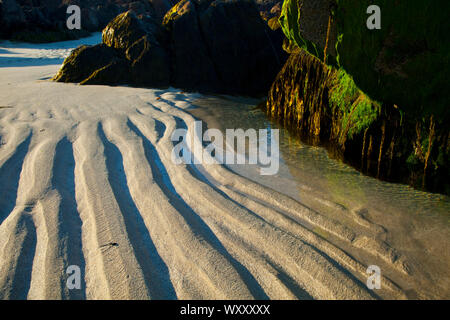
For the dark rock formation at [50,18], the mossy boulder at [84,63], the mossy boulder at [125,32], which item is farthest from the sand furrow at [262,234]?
the dark rock formation at [50,18]

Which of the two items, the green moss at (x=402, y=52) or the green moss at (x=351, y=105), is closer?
the green moss at (x=402, y=52)

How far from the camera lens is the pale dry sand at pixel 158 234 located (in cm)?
158

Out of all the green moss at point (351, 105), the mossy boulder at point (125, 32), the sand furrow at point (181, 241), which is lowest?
the sand furrow at point (181, 241)

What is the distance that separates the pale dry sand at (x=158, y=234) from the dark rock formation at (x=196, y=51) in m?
3.76

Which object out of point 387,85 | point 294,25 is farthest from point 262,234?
point 294,25

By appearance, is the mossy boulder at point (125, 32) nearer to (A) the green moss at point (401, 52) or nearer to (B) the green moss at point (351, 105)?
(B) the green moss at point (351, 105)

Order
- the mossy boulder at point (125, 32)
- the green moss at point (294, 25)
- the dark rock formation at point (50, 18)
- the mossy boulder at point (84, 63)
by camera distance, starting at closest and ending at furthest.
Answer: the green moss at point (294, 25), the mossy boulder at point (84, 63), the mossy boulder at point (125, 32), the dark rock formation at point (50, 18)

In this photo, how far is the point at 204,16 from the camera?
7.00 metres

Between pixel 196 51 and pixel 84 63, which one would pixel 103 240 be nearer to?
pixel 196 51

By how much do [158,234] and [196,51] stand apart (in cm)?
566

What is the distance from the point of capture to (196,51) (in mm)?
6875

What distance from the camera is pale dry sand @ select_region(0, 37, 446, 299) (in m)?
1.58

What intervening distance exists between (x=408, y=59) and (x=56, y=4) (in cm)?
2395

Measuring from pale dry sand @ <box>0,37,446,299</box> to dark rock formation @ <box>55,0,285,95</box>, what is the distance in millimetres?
3761
